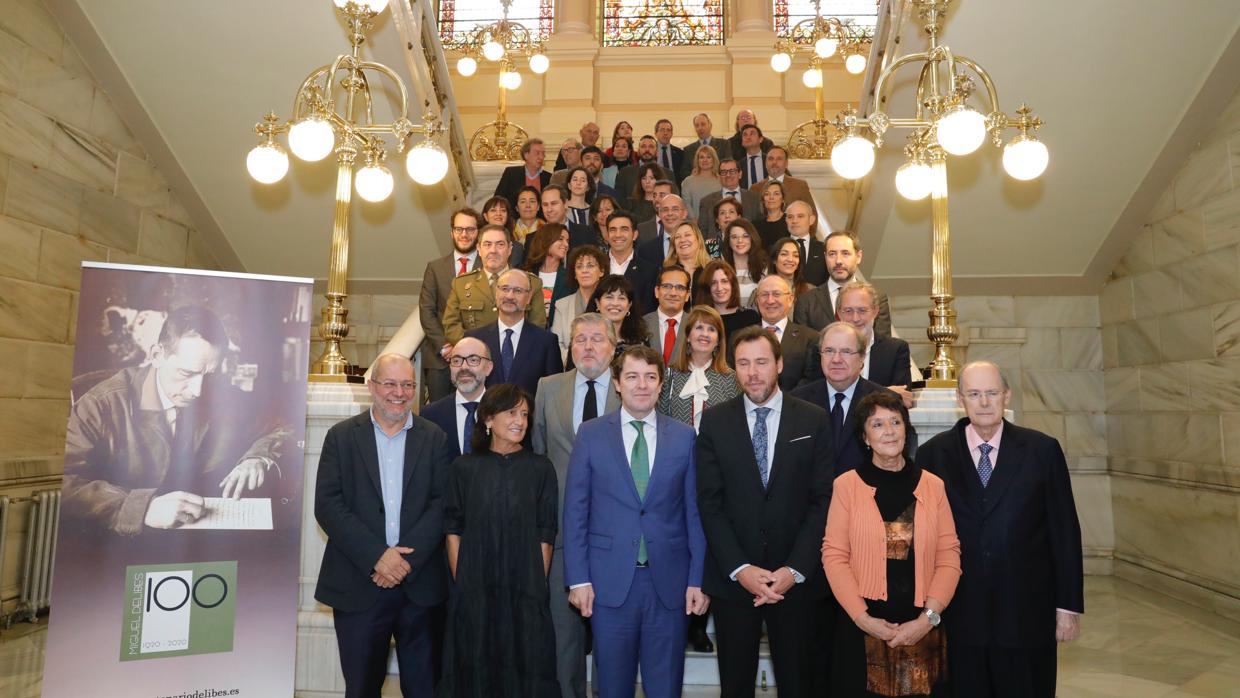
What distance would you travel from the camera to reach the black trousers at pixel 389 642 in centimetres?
348

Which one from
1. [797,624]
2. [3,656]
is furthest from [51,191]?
[797,624]

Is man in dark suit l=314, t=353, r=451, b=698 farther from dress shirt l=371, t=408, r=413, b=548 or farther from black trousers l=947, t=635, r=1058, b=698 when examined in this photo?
black trousers l=947, t=635, r=1058, b=698

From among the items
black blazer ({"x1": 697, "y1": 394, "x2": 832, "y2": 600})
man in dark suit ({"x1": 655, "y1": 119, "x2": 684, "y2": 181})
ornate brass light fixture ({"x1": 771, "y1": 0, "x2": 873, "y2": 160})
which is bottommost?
black blazer ({"x1": 697, "y1": 394, "x2": 832, "y2": 600})

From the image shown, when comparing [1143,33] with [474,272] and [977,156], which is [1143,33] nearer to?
[977,156]

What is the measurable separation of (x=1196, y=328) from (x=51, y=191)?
9.50m

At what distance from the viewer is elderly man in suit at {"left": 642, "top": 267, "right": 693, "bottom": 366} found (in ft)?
15.8

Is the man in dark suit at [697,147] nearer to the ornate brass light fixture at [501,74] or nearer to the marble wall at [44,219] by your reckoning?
the ornate brass light fixture at [501,74]

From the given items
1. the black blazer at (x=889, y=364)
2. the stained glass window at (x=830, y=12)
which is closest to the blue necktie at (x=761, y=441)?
the black blazer at (x=889, y=364)

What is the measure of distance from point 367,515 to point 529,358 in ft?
4.56

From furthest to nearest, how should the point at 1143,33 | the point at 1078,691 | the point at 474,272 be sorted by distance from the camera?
1. the point at 1143,33
2. the point at 474,272
3. the point at 1078,691

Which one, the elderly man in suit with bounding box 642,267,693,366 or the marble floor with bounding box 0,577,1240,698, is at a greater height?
the elderly man in suit with bounding box 642,267,693,366

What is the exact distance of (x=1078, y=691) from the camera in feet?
14.9

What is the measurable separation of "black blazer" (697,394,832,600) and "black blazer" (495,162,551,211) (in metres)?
5.81

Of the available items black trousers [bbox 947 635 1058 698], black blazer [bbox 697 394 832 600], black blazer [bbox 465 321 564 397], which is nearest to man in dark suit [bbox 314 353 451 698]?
black blazer [bbox 465 321 564 397]
